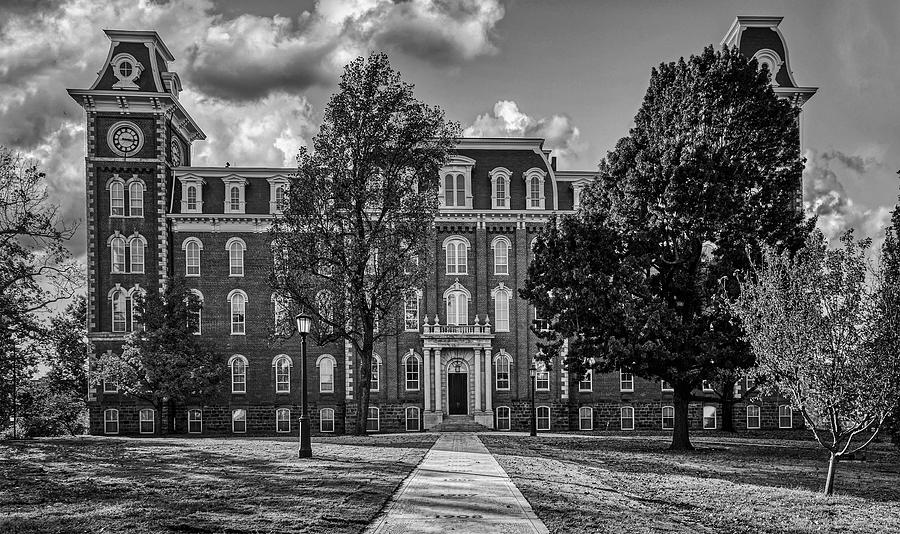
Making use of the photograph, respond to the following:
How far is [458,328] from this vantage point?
2119 inches

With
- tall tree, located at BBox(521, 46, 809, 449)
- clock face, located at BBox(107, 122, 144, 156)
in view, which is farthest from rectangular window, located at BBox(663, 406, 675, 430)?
clock face, located at BBox(107, 122, 144, 156)

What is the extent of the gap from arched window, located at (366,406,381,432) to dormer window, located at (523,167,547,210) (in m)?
15.7

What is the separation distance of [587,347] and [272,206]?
2905 centimetres

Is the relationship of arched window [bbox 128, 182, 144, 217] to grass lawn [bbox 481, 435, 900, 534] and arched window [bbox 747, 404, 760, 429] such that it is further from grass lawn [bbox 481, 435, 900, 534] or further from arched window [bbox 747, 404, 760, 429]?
arched window [bbox 747, 404, 760, 429]

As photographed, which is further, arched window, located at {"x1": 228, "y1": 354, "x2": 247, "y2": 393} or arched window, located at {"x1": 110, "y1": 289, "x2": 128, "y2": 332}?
arched window, located at {"x1": 228, "y1": 354, "x2": 247, "y2": 393}

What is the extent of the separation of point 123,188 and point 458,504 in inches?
1733

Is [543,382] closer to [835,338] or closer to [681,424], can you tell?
[681,424]

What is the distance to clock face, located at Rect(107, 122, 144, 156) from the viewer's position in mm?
53781

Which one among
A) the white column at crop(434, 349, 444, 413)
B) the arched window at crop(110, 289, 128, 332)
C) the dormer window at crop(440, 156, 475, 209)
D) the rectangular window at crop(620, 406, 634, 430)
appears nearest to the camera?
the white column at crop(434, 349, 444, 413)

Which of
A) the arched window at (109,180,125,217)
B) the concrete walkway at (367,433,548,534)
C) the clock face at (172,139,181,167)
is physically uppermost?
the clock face at (172,139,181,167)

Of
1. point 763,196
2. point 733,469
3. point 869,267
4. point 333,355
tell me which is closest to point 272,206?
point 333,355

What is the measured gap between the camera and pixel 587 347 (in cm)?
3234

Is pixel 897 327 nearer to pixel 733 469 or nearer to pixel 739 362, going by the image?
pixel 733 469

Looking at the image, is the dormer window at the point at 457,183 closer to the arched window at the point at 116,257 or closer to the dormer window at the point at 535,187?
the dormer window at the point at 535,187
